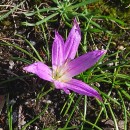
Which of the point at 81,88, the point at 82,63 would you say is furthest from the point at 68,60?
the point at 81,88

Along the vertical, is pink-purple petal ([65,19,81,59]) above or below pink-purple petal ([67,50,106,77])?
above

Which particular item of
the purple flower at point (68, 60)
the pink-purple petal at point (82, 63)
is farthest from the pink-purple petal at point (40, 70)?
the pink-purple petal at point (82, 63)

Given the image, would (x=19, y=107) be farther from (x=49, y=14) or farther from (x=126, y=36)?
(x=126, y=36)

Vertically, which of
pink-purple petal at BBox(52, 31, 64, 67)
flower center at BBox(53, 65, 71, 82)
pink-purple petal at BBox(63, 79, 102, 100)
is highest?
pink-purple petal at BBox(52, 31, 64, 67)

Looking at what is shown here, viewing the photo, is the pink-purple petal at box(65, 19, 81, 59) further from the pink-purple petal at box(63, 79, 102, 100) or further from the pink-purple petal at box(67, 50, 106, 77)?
the pink-purple petal at box(63, 79, 102, 100)

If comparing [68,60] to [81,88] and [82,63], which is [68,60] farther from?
[81,88]

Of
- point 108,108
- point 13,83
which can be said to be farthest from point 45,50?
point 108,108

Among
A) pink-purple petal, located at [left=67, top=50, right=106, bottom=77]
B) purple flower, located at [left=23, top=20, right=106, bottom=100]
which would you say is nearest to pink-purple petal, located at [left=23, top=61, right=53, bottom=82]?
purple flower, located at [left=23, top=20, right=106, bottom=100]
